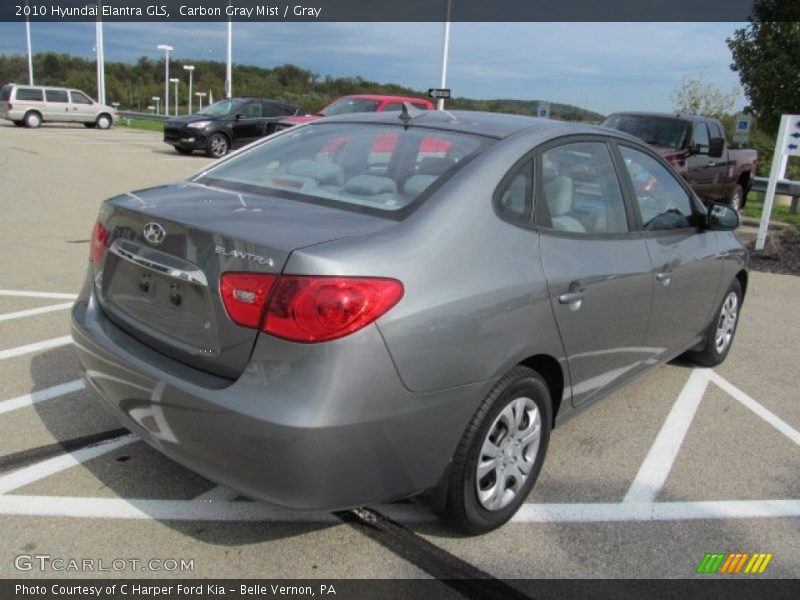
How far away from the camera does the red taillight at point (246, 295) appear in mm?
2277

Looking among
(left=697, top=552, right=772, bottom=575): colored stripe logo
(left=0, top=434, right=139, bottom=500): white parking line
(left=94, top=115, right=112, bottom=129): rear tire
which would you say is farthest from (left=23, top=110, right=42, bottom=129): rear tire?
(left=697, top=552, right=772, bottom=575): colored stripe logo

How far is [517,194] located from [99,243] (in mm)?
1766

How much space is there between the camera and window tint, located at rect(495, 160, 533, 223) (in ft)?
9.17

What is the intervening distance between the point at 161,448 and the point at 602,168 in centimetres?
245

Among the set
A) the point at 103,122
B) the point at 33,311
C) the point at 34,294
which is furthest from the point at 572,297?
the point at 103,122

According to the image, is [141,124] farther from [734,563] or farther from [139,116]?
[734,563]

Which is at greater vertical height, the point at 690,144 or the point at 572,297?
the point at 690,144

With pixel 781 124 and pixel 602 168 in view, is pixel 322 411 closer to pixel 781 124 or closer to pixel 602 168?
pixel 602 168

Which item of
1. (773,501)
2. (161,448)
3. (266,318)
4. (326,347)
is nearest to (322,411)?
(326,347)

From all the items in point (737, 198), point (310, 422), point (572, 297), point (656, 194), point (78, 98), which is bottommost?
point (737, 198)

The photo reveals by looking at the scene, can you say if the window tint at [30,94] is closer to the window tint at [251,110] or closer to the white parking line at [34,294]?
the window tint at [251,110]

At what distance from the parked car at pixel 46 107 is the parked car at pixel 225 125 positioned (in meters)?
13.0

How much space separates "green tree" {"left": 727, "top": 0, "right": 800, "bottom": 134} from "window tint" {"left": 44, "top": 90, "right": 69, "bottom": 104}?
28.7 m

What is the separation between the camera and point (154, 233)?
8.54 feet
